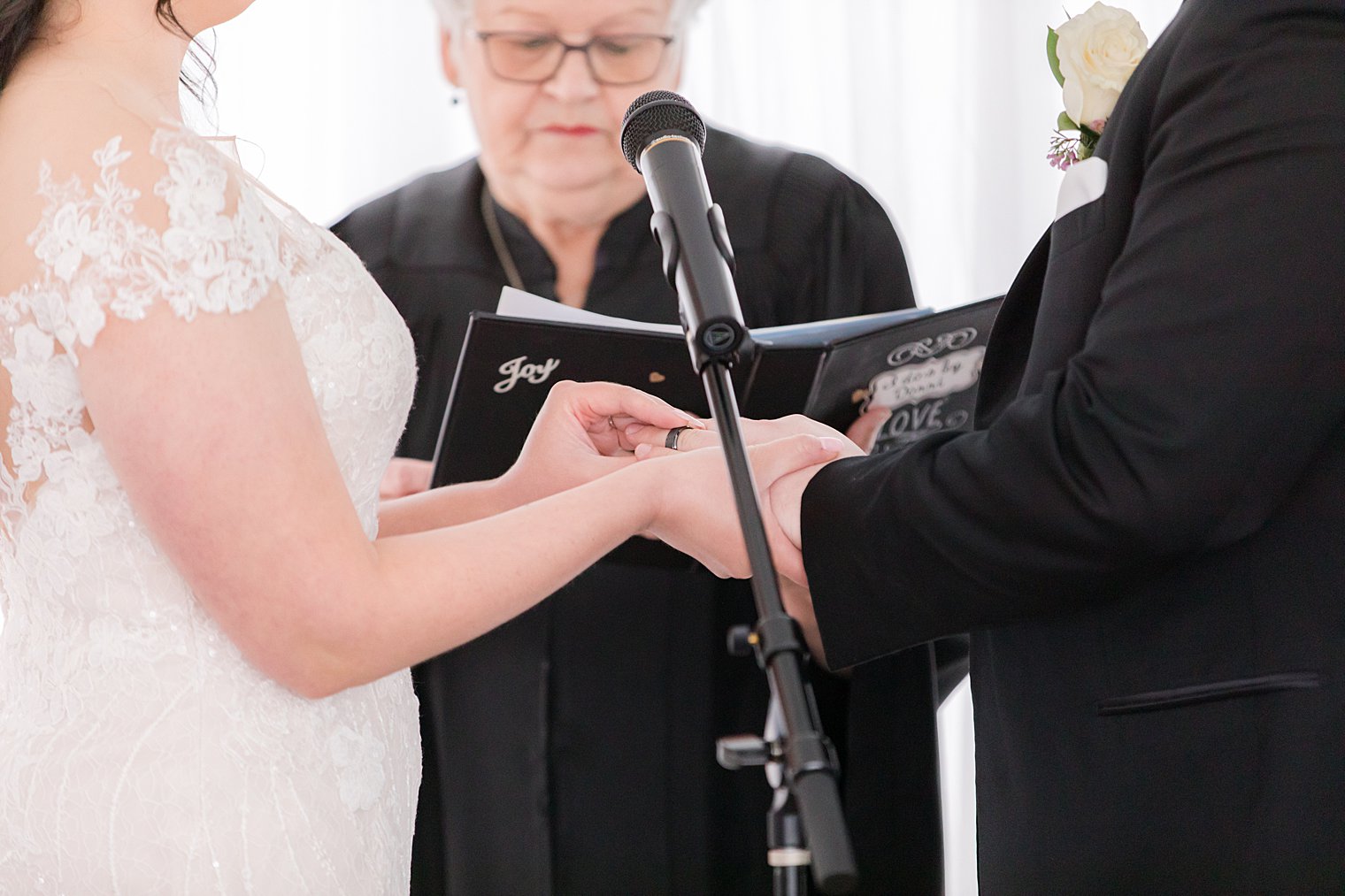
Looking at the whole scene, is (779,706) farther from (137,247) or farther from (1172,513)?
(137,247)

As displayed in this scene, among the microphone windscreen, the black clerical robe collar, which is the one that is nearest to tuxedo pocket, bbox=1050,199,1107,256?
the microphone windscreen

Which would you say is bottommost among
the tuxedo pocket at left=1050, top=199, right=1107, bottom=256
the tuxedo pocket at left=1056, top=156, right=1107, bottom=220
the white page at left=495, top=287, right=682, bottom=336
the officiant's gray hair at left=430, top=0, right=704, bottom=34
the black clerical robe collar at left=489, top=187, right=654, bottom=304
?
the tuxedo pocket at left=1050, top=199, right=1107, bottom=256

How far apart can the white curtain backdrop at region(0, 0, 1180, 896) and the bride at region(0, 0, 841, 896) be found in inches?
66.9

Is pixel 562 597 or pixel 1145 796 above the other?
pixel 562 597

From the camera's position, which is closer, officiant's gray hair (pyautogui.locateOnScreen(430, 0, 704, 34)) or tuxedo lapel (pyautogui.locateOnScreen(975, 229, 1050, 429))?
tuxedo lapel (pyautogui.locateOnScreen(975, 229, 1050, 429))

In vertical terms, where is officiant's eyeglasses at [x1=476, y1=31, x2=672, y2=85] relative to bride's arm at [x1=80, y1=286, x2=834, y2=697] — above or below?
above

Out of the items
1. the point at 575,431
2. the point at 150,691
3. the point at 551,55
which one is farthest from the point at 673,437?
the point at 551,55

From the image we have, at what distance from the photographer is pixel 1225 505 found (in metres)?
1.08

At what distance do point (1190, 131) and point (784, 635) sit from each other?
0.60m

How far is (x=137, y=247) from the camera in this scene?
99 cm

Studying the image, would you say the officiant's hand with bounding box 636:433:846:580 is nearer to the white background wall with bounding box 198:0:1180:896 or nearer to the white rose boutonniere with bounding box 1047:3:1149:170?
the white rose boutonniere with bounding box 1047:3:1149:170

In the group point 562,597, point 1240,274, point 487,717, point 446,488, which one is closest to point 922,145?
point 562,597

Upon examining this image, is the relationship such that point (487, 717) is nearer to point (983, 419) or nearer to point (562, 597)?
point (562, 597)

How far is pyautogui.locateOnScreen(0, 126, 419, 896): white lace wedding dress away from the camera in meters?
1.08
